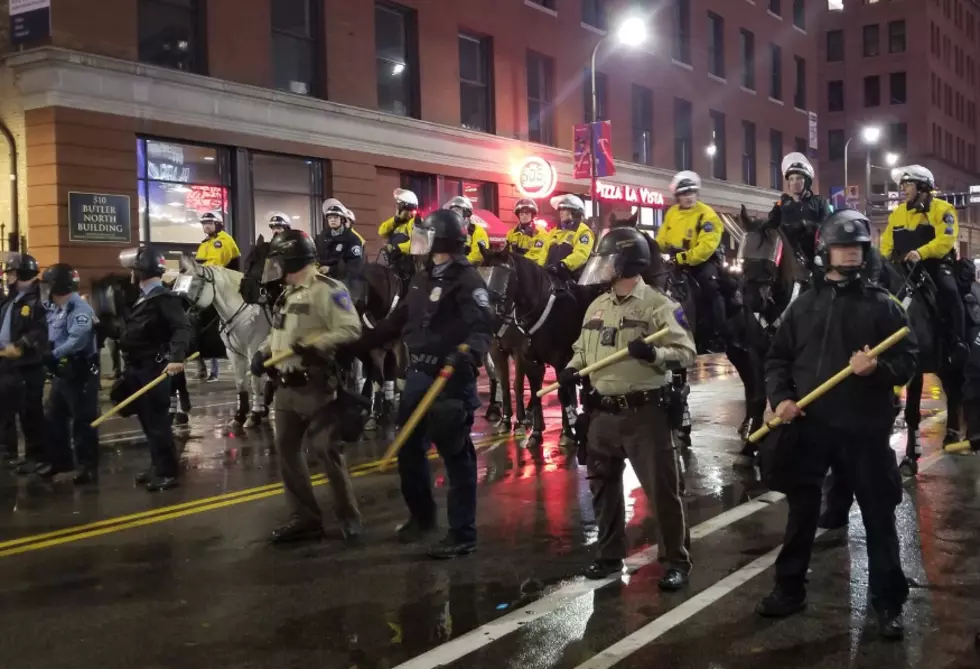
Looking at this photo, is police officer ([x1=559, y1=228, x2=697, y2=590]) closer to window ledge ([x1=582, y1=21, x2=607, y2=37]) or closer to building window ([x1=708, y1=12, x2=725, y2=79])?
window ledge ([x1=582, y1=21, x2=607, y2=37])

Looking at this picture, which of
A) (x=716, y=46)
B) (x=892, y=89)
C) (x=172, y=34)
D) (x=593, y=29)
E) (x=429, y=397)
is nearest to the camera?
(x=429, y=397)

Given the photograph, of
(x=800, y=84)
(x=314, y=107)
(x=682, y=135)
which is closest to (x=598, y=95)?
(x=682, y=135)

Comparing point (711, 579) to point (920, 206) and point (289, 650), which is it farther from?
point (920, 206)

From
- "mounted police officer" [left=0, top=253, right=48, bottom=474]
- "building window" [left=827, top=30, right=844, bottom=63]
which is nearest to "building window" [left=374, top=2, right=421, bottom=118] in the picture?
"mounted police officer" [left=0, top=253, right=48, bottom=474]

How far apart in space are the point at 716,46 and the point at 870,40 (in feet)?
120

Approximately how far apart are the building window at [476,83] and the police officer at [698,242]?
16.5 m

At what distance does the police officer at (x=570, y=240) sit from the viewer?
1116 centimetres

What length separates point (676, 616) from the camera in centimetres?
511

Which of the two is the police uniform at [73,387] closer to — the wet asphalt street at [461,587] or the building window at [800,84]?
the wet asphalt street at [461,587]

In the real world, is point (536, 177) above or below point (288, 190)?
above

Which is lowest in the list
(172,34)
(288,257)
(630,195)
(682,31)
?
(288,257)

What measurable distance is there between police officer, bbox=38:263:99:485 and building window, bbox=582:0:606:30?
24.1 metres

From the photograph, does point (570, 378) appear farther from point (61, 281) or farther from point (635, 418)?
point (61, 281)

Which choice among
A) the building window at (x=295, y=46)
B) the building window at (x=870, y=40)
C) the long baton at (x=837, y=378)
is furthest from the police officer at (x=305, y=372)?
the building window at (x=870, y=40)
